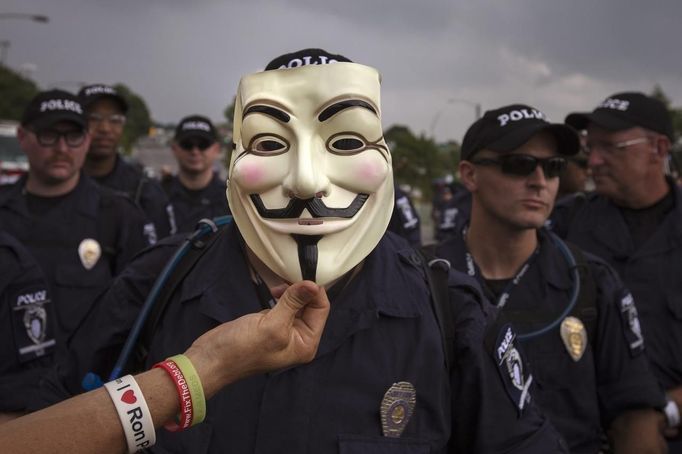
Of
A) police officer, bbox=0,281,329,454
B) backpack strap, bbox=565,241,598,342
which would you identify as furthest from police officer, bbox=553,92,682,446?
police officer, bbox=0,281,329,454

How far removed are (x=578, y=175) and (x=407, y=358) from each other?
500 centimetres

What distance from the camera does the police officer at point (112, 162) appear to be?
559 centimetres

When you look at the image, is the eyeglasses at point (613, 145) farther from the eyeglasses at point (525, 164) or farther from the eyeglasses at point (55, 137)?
the eyeglasses at point (55, 137)

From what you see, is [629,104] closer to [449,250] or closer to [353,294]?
[449,250]

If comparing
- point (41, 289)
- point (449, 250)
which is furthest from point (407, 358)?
point (41, 289)

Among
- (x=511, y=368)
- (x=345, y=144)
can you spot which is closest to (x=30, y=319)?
(x=345, y=144)

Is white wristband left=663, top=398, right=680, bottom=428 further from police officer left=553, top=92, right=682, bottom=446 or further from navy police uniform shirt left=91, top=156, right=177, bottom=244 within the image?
navy police uniform shirt left=91, top=156, right=177, bottom=244

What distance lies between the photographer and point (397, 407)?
1.83 meters

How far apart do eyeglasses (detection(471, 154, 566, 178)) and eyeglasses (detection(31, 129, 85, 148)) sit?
109 inches

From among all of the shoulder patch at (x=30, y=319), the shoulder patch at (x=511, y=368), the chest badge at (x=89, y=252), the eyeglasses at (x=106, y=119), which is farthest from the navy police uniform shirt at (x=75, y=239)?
the shoulder patch at (x=511, y=368)

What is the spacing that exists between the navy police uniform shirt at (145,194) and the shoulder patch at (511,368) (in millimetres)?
3998

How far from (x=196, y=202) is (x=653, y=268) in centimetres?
434

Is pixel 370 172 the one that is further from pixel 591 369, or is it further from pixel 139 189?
pixel 139 189

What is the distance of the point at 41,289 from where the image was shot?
3.05 m
